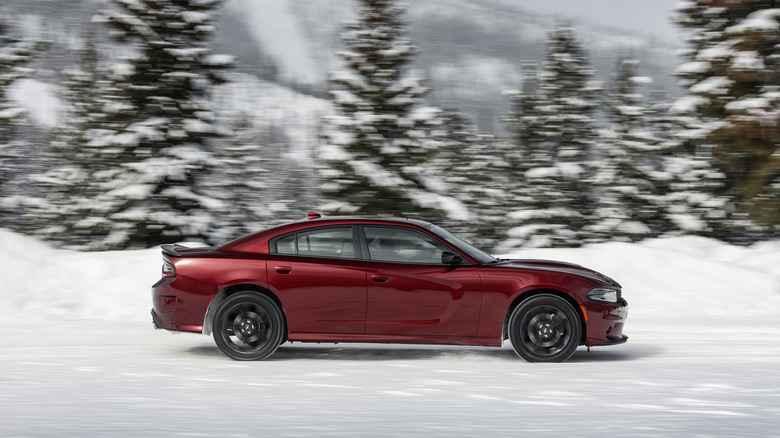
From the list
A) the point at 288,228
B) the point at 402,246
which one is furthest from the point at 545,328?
the point at 288,228

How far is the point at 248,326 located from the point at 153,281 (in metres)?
5.57

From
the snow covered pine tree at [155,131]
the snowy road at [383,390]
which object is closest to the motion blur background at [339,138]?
the snow covered pine tree at [155,131]

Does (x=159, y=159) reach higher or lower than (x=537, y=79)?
lower

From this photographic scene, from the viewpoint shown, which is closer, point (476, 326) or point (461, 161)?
point (476, 326)

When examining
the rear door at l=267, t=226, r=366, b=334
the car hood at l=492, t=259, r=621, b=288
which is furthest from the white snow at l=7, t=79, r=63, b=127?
the car hood at l=492, t=259, r=621, b=288

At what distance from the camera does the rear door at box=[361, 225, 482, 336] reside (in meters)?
8.13

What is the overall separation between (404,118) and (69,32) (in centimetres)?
1384

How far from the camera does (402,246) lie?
8.45m

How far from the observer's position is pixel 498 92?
1346 inches

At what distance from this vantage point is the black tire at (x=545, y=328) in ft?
26.8

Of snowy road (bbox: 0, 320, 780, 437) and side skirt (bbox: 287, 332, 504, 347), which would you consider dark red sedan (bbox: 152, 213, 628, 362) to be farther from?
snowy road (bbox: 0, 320, 780, 437)

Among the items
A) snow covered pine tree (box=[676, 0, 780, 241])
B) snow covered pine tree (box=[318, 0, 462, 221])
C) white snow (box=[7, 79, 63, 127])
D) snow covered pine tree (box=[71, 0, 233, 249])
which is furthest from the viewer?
white snow (box=[7, 79, 63, 127])

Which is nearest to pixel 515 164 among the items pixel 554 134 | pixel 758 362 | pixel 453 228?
pixel 554 134

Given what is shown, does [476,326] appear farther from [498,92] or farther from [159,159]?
[498,92]
